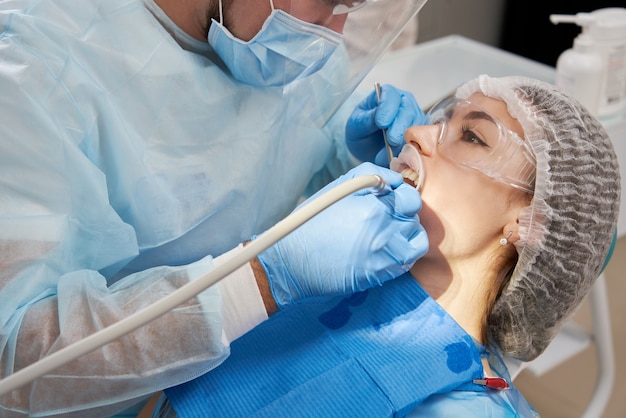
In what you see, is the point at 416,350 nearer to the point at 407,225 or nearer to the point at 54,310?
the point at 407,225

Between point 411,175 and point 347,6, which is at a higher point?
Answer: point 347,6

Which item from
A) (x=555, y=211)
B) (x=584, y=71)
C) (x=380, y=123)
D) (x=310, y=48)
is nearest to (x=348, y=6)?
(x=310, y=48)

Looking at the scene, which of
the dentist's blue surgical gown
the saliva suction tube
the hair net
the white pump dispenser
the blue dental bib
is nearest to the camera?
the saliva suction tube

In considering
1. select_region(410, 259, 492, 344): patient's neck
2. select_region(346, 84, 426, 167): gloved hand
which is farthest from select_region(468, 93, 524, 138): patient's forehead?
select_region(410, 259, 492, 344): patient's neck

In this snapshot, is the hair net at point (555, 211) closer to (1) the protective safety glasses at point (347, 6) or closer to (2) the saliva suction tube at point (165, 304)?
(1) the protective safety glasses at point (347, 6)

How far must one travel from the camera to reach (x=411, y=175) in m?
1.33

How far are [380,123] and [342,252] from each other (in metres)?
0.47

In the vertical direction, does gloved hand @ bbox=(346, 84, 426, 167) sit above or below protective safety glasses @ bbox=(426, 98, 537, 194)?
below

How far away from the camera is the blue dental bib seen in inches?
42.8

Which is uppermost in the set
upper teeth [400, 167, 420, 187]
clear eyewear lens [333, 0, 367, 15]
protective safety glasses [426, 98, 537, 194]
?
clear eyewear lens [333, 0, 367, 15]

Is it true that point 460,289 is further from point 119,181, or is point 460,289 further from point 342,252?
point 119,181

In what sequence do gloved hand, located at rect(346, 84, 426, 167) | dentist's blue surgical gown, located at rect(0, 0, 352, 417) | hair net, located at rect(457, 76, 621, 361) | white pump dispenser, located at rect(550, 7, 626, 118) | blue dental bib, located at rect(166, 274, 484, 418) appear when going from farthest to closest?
white pump dispenser, located at rect(550, 7, 626, 118) → gloved hand, located at rect(346, 84, 426, 167) → hair net, located at rect(457, 76, 621, 361) → blue dental bib, located at rect(166, 274, 484, 418) → dentist's blue surgical gown, located at rect(0, 0, 352, 417)

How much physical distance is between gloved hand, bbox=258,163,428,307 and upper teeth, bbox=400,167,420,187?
0.67 ft

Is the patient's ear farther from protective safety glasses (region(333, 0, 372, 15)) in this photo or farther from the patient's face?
protective safety glasses (region(333, 0, 372, 15))
